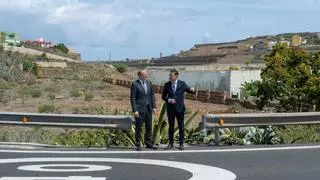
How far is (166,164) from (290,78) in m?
25.8

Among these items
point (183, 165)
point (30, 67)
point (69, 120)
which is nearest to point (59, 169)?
point (183, 165)

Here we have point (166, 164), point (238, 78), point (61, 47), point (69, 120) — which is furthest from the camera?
point (61, 47)

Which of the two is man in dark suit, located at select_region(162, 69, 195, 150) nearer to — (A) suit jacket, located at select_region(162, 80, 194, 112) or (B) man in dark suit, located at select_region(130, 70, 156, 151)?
(A) suit jacket, located at select_region(162, 80, 194, 112)

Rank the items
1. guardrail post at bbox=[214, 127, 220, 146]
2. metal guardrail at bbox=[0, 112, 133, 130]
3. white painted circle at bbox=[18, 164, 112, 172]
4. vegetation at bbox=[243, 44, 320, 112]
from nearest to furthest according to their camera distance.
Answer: white painted circle at bbox=[18, 164, 112, 172] < metal guardrail at bbox=[0, 112, 133, 130] < guardrail post at bbox=[214, 127, 220, 146] < vegetation at bbox=[243, 44, 320, 112]

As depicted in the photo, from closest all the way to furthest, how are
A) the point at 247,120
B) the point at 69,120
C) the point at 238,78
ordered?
the point at 69,120
the point at 247,120
the point at 238,78

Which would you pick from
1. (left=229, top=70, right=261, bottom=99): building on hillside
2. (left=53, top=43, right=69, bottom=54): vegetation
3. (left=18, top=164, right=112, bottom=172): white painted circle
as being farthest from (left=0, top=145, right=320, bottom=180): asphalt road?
(left=53, top=43, right=69, bottom=54): vegetation

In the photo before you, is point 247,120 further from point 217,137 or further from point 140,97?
point 140,97

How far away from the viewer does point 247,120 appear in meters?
13.5

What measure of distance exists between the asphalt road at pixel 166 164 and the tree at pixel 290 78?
21.6 meters

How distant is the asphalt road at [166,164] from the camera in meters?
9.55

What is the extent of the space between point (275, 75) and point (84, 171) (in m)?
27.4

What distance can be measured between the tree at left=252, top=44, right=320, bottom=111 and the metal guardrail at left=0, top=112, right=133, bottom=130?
21.8 meters

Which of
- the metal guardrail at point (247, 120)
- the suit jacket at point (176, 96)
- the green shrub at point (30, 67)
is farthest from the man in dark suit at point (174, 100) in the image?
the green shrub at point (30, 67)

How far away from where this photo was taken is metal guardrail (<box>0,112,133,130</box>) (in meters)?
12.9
